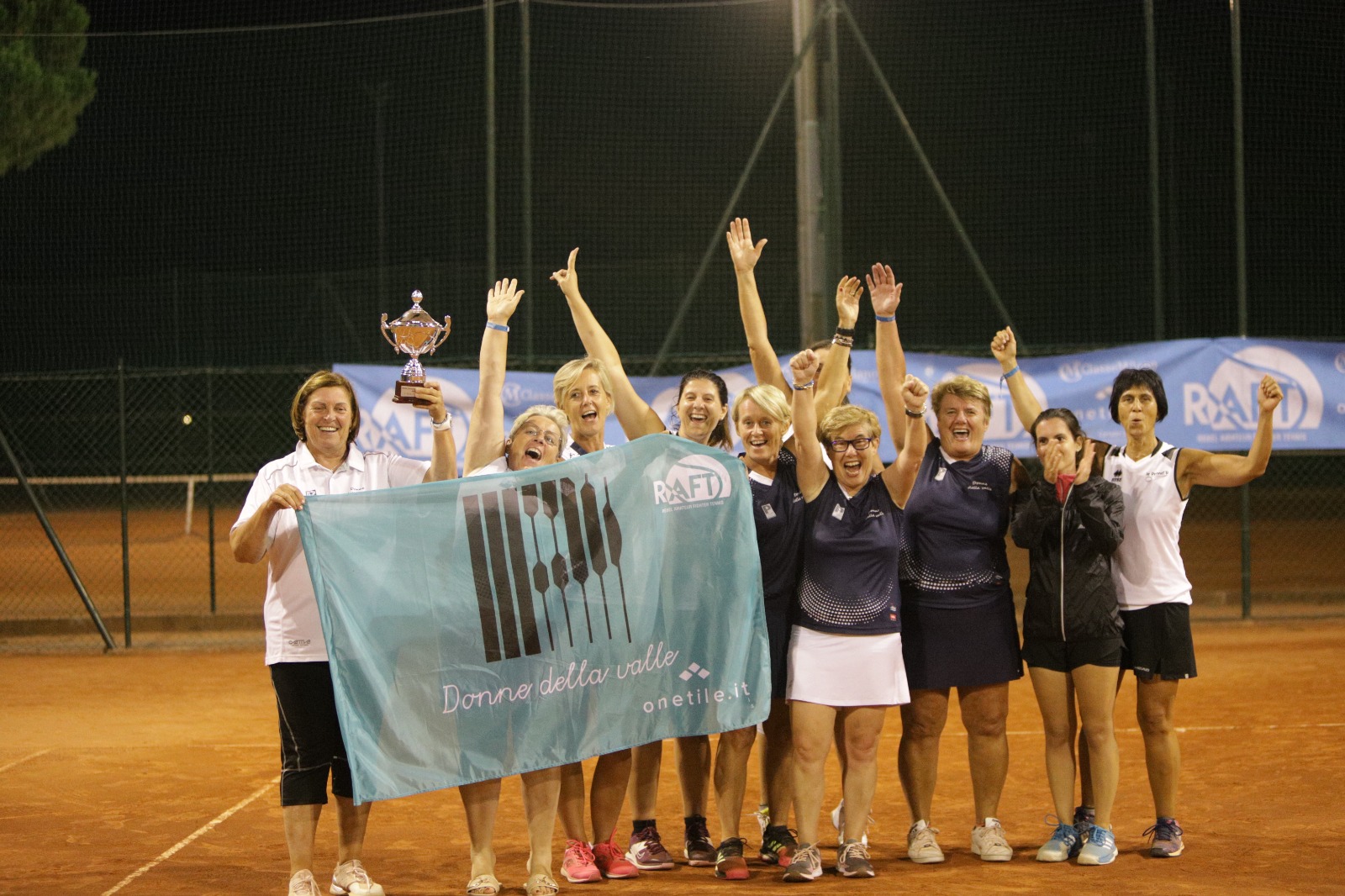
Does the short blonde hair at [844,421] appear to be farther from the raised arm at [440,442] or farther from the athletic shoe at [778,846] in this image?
the athletic shoe at [778,846]

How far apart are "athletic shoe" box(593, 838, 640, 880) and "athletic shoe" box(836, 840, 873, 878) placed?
71 centimetres

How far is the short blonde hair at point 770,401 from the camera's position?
5355 mm

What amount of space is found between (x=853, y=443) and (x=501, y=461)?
138 cm

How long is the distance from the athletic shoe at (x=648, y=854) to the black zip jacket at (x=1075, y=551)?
→ 67.9 inches

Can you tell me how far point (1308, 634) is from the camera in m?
11.6

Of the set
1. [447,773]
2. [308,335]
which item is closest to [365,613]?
[447,773]

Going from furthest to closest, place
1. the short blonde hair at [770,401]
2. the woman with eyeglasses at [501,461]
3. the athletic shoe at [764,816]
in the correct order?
the athletic shoe at [764,816] < the short blonde hair at [770,401] < the woman with eyeglasses at [501,461]

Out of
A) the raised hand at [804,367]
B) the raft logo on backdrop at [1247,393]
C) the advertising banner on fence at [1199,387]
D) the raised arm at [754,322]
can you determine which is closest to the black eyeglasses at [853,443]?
the raised hand at [804,367]

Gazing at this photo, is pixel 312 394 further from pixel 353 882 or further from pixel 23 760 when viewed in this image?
pixel 23 760

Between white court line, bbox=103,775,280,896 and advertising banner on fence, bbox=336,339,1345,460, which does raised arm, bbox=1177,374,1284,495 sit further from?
advertising banner on fence, bbox=336,339,1345,460

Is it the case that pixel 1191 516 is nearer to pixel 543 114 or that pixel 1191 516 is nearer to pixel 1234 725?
pixel 543 114

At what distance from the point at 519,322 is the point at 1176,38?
441 inches

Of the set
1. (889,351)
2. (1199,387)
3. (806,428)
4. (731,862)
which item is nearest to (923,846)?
(731,862)

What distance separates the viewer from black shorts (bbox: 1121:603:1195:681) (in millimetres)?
5535
